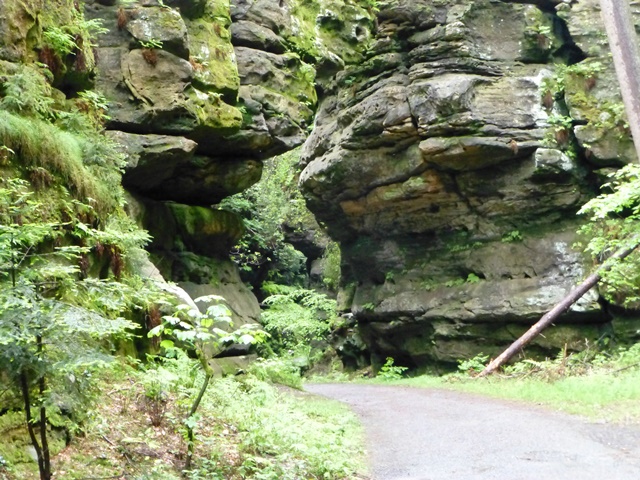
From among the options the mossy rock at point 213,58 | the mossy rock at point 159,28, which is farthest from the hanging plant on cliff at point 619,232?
the mossy rock at point 159,28

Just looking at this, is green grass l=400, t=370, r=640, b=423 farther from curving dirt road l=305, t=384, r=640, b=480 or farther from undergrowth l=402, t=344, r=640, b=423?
curving dirt road l=305, t=384, r=640, b=480

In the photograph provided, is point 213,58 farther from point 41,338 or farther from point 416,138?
point 41,338

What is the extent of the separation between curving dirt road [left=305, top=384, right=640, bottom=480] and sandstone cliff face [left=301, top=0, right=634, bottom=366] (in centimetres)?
728

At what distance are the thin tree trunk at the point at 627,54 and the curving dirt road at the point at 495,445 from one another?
533cm

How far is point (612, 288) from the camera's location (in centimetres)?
1362

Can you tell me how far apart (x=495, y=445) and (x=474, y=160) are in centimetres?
1121

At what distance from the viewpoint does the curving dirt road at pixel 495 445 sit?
231 inches

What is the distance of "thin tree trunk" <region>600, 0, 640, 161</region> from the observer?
33.7 ft

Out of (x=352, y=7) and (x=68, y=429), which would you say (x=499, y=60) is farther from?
(x=68, y=429)

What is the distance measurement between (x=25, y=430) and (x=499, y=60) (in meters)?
16.8

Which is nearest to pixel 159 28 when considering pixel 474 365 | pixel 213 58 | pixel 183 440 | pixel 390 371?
pixel 213 58

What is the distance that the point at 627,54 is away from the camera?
34.0 feet

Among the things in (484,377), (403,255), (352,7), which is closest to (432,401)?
(484,377)

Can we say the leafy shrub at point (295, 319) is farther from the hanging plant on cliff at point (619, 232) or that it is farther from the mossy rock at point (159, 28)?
the mossy rock at point (159, 28)
